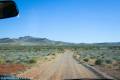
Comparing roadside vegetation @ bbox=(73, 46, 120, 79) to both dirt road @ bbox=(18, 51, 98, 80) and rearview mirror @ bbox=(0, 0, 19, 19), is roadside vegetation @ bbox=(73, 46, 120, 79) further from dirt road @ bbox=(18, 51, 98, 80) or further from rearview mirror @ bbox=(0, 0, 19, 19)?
rearview mirror @ bbox=(0, 0, 19, 19)

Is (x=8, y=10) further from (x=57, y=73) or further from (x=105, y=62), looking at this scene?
(x=105, y=62)

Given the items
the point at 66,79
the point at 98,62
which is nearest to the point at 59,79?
the point at 66,79

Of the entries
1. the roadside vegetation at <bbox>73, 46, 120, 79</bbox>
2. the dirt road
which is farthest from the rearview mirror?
the roadside vegetation at <bbox>73, 46, 120, 79</bbox>

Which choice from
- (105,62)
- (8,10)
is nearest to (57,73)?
(105,62)

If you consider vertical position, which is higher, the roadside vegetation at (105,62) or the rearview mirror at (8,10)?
the rearview mirror at (8,10)

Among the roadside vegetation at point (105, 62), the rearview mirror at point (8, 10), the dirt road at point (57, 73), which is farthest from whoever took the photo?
the roadside vegetation at point (105, 62)

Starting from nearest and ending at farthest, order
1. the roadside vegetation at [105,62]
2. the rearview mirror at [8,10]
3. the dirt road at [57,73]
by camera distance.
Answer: the rearview mirror at [8,10], the dirt road at [57,73], the roadside vegetation at [105,62]

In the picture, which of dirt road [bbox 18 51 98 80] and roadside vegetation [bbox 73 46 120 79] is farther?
roadside vegetation [bbox 73 46 120 79]

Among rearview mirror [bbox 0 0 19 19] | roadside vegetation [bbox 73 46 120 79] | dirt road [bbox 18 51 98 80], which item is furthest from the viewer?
roadside vegetation [bbox 73 46 120 79]

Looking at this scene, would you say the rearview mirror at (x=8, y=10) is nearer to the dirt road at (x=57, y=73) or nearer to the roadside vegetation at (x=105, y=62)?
the dirt road at (x=57, y=73)

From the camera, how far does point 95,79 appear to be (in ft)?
90.0

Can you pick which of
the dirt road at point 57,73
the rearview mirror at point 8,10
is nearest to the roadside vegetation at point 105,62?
the dirt road at point 57,73

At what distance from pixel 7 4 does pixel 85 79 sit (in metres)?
25.7

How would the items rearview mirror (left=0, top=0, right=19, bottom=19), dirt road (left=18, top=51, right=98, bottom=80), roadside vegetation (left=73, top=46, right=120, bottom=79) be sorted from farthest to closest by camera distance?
roadside vegetation (left=73, top=46, right=120, bottom=79) < dirt road (left=18, top=51, right=98, bottom=80) < rearview mirror (left=0, top=0, right=19, bottom=19)
